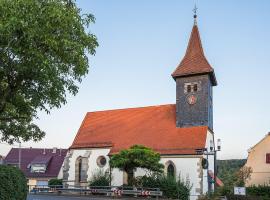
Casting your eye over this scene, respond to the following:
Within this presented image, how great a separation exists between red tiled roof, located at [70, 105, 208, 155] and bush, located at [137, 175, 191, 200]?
4102 millimetres

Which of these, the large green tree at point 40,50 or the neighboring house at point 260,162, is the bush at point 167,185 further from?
the large green tree at point 40,50

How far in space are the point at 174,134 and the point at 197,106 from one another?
3718 millimetres

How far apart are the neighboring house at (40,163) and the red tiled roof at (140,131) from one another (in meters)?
16.0

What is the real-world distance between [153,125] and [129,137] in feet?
→ 9.57

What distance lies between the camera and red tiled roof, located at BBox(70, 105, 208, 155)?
→ 36625 millimetres

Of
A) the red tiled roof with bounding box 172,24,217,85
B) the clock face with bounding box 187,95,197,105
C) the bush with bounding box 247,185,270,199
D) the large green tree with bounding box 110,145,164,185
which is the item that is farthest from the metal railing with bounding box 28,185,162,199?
the red tiled roof with bounding box 172,24,217,85

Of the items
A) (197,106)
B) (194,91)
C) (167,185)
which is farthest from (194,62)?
(167,185)

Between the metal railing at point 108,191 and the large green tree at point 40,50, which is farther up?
the large green tree at point 40,50

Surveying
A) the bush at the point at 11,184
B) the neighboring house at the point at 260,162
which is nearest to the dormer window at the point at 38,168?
the neighboring house at the point at 260,162

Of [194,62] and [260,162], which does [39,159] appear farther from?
[260,162]

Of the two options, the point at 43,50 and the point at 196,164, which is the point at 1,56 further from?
the point at 196,164

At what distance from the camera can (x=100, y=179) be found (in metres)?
37.2

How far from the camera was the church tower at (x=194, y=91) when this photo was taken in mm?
38281

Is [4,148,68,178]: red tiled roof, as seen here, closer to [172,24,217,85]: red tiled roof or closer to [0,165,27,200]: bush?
[172,24,217,85]: red tiled roof
